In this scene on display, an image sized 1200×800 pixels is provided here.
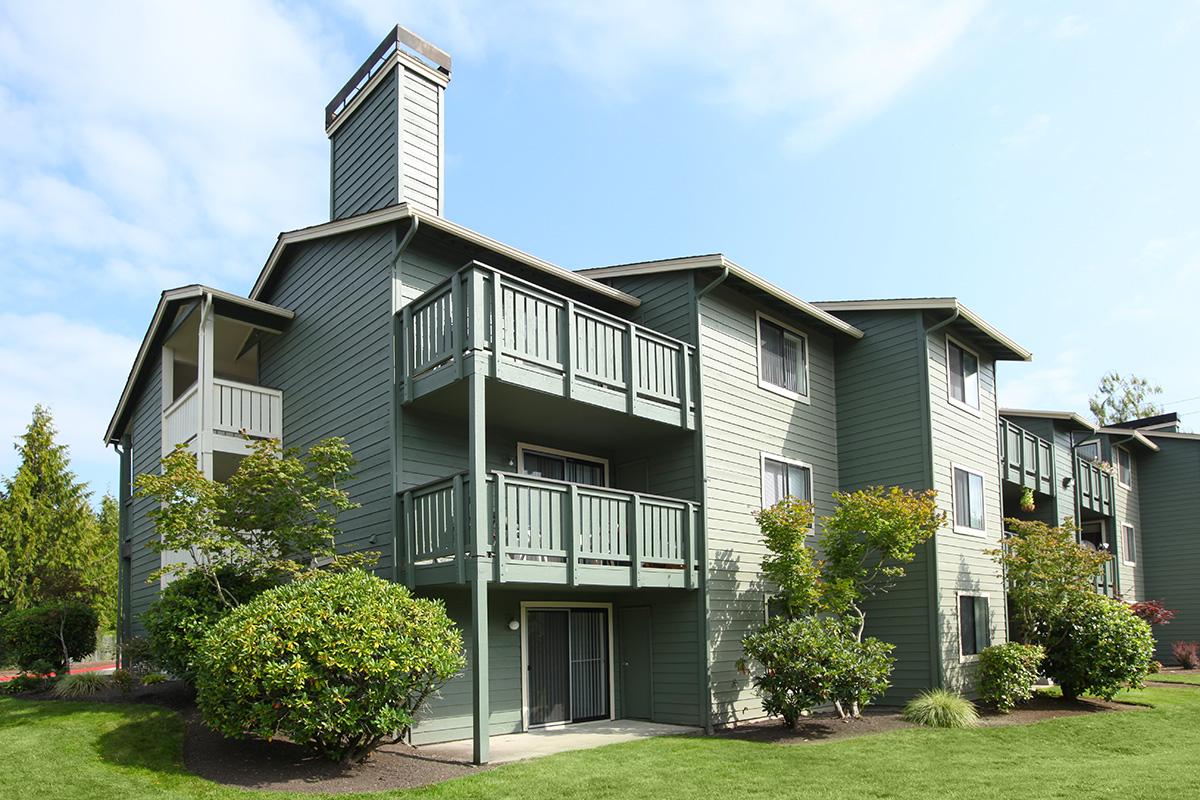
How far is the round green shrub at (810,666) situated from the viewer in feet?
47.1

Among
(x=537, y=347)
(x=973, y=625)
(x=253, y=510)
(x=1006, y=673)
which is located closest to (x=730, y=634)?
(x=1006, y=673)

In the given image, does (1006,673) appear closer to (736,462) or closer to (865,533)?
(865,533)

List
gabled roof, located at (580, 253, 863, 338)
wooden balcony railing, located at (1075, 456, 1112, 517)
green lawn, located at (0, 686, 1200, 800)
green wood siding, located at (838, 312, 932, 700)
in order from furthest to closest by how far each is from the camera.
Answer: wooden balcony railing, located at (1075, 456, 1112, 517) < green wood siding, located at (838, 312, 932, 700) < gabled roof, located at (580, 253, 863, 338) < green lawn, located at (0, 686, 1200, 800)

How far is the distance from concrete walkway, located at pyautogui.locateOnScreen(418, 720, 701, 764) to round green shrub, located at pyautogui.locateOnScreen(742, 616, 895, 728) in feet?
4.77

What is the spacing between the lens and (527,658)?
14.9m

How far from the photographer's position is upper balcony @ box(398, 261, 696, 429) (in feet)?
41.8

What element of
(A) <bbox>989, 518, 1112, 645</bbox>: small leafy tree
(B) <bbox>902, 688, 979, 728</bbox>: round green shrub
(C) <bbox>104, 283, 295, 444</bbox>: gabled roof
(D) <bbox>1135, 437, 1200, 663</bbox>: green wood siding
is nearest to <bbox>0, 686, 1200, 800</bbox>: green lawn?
(B) <bbox>902, 688, 979, 728</bbox>: round green shrub

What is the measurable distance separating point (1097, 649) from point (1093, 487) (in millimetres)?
12877

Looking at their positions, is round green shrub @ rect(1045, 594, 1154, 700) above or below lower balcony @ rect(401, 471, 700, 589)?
below

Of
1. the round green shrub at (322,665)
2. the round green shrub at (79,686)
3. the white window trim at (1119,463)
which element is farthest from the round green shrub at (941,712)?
the white window trim at (1119,463)

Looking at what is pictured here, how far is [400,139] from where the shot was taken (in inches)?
620

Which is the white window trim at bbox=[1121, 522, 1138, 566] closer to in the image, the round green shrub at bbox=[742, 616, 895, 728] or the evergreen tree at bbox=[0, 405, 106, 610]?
the round green shrub at bbox=[742, 616, 895, 728]

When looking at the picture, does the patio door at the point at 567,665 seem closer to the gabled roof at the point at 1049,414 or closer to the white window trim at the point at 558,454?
the white window trim at the point at 558,454

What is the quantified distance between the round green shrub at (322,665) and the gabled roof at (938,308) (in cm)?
1199
